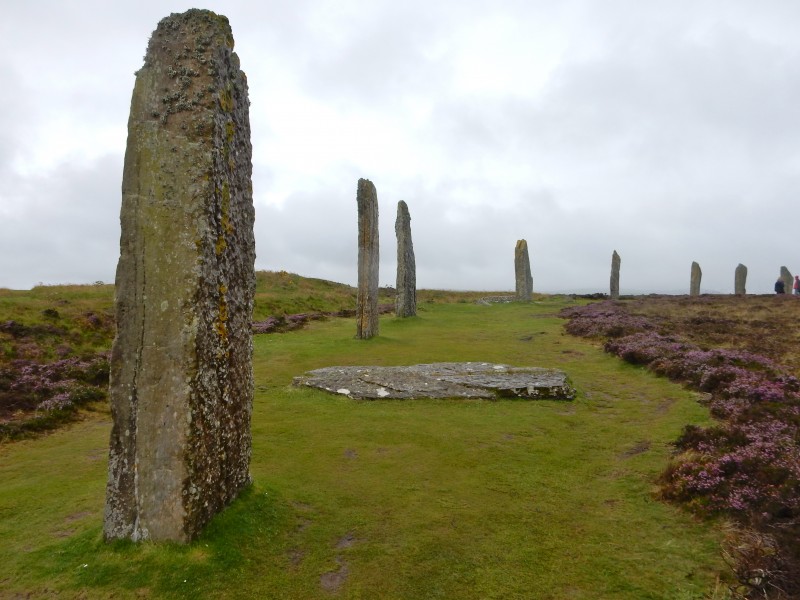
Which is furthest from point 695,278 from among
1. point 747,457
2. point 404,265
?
point 747,457

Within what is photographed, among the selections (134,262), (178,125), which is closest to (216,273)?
(134,262)

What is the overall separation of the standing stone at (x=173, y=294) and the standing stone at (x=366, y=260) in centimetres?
1362

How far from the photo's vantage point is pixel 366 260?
19359 millimetres

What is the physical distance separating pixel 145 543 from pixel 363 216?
1547cm

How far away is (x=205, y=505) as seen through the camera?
205 inches

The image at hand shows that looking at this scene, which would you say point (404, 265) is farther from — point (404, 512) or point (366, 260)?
point (404, 512)

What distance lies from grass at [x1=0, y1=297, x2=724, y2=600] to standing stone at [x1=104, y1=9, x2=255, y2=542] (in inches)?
21.3

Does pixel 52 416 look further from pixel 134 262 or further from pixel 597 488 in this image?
pixel 597 488

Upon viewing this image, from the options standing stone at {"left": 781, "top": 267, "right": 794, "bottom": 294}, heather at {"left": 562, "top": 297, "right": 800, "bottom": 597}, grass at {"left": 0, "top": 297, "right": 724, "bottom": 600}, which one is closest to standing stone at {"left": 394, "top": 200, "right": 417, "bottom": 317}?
heather at {"left": 562, "top": 297, "right": 800, "bottom": 597}

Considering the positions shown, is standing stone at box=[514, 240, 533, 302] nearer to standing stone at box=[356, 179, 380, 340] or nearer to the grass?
standing stone at box=[356, 179, 380, 340]

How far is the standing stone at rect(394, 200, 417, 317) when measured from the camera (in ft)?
84.1

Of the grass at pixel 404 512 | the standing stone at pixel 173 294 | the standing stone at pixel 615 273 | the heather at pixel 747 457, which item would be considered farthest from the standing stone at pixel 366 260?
the standing stone at pixel 615 273

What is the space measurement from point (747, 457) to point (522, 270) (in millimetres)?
32429

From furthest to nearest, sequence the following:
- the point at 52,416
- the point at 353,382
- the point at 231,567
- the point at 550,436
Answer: the point at 353,382, the point at 52,416, the point at 550,436, the point at 231,567
